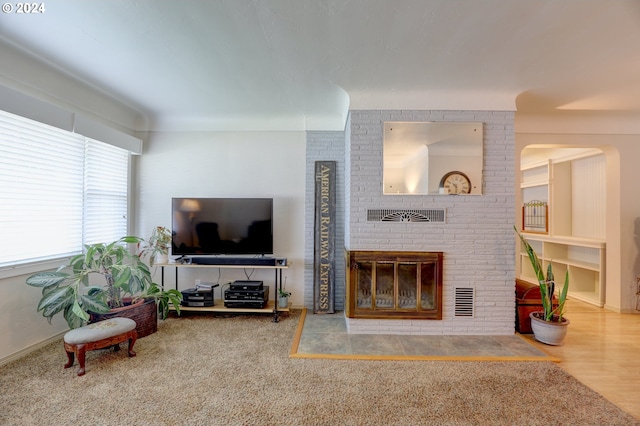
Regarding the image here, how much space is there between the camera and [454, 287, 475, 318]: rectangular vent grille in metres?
3.07

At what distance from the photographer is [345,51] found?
235 centimetres

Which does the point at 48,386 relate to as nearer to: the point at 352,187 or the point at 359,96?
the point at 352,187

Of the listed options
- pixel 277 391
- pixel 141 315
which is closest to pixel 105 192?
pixel 141 315

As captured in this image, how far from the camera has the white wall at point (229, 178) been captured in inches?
157

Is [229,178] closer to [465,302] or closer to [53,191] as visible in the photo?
[53,191]

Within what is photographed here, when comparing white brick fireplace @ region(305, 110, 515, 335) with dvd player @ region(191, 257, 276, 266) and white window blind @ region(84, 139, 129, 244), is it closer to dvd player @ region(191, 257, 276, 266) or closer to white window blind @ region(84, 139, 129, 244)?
dvd player @ region(191, 257, 276, 266)

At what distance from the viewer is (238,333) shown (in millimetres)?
3111

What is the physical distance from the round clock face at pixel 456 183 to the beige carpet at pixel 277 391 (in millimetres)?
1612

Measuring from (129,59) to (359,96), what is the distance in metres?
2.12

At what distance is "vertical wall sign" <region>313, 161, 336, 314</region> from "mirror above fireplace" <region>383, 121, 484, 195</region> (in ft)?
3.03

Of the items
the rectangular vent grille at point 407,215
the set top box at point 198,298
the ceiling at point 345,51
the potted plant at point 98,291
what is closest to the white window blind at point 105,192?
the potted plant at point 98,291

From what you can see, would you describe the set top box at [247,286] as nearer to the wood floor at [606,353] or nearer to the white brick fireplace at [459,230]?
the white brick fireplace at [459,230]

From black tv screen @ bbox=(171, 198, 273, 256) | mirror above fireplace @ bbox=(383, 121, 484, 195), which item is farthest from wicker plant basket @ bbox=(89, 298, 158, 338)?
mirror above fireplace @ bbox=(383, 121, 484, 195)

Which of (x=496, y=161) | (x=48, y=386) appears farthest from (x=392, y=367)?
(x=48, y=386)
